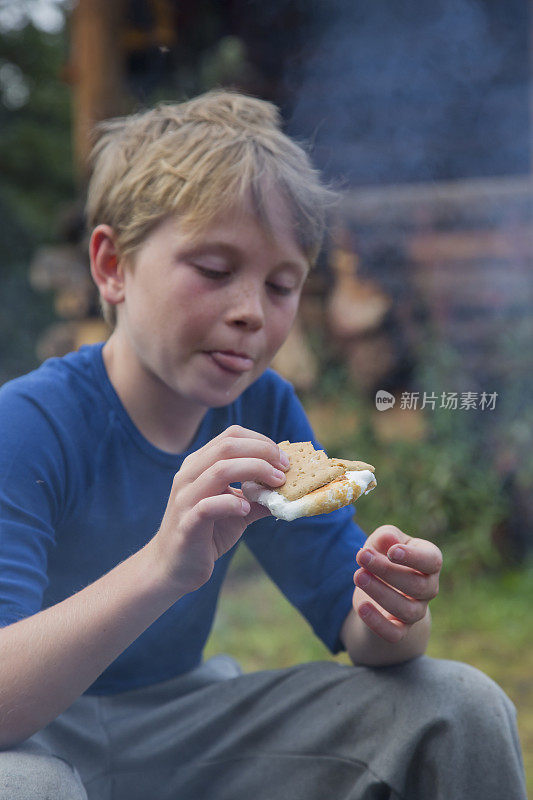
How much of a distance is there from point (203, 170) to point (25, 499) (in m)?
0.44

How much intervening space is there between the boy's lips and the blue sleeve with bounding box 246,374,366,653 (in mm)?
157

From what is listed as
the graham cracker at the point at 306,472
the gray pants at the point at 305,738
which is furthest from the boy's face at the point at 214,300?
the gray pants at the point at 305,738

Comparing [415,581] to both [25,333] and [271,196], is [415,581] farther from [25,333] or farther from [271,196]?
[25,333]

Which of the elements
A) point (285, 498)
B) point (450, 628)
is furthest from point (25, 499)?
point (450, 628)

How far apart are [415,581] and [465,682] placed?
0.18 m

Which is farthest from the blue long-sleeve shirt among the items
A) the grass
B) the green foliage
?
the green foliage

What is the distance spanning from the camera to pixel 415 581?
3.03 feet

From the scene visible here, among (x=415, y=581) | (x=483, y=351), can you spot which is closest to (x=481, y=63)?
(x=483, y=351)

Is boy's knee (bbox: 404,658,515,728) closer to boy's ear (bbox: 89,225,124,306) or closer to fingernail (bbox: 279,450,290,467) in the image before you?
fingernail (bbox: 279,450,290,467)

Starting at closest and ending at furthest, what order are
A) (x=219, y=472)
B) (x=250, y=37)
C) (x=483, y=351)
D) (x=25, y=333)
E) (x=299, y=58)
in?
(x=219, y=472) < (x=483, y=351) < (x=299, y=58) < (x=250, y=37) < (x=25, y=333)

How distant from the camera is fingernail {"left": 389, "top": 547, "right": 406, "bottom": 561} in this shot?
875 mm

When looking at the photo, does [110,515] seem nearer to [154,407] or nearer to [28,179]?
[154,407]

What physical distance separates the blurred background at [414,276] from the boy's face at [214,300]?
0.84 ft

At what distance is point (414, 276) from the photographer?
212cm
